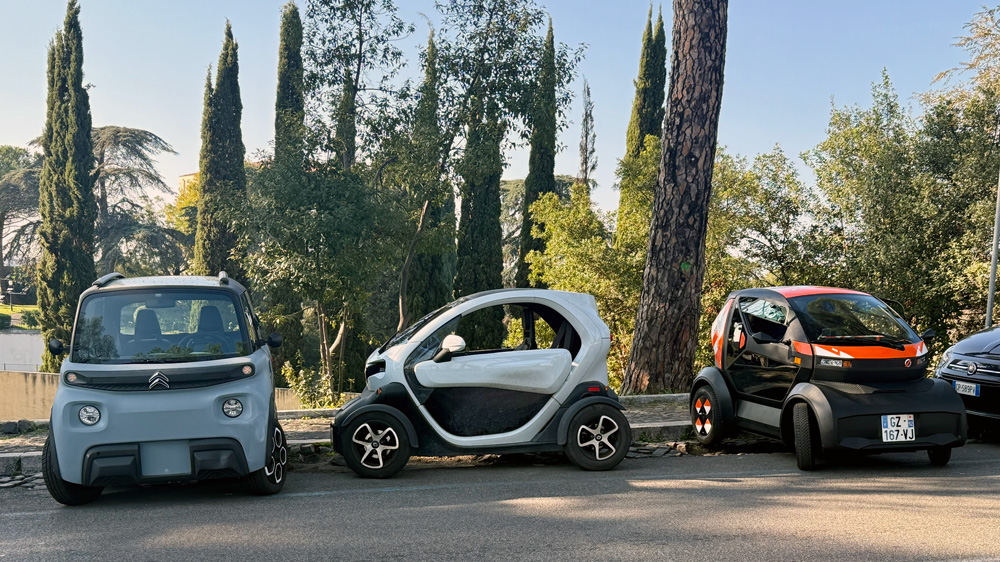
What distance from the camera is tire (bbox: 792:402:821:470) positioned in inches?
A: 287

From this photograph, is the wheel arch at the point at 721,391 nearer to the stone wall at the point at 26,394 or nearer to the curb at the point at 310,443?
the curb at the point at 310,443

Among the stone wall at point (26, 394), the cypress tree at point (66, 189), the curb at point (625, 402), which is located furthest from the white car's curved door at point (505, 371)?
the cypress tree at point (66, 189)

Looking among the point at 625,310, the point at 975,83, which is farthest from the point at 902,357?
the point at 975,83

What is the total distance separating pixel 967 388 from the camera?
881 centimetres

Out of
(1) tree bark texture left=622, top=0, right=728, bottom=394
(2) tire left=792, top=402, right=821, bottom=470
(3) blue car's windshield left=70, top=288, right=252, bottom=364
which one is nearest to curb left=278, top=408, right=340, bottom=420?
(3) blue car's windshield left=70, top=288, right=252, bottom=364

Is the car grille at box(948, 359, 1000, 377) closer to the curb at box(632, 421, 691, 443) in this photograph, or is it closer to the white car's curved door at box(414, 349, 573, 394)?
the curb at box(632, 421, 691, 443)

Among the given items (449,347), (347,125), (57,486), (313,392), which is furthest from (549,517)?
(347,125)

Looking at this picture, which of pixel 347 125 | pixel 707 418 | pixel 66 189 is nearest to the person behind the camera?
pixel 707 418

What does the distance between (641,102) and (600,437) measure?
94.2 feet

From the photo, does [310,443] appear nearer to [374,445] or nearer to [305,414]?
[374,445]

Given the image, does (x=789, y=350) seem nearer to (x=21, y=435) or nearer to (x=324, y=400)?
(x=21, y=435)

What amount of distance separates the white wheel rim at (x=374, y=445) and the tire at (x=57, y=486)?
2.15 m

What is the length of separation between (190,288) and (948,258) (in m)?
18.1

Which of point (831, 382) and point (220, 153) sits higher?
point (220, 153)
